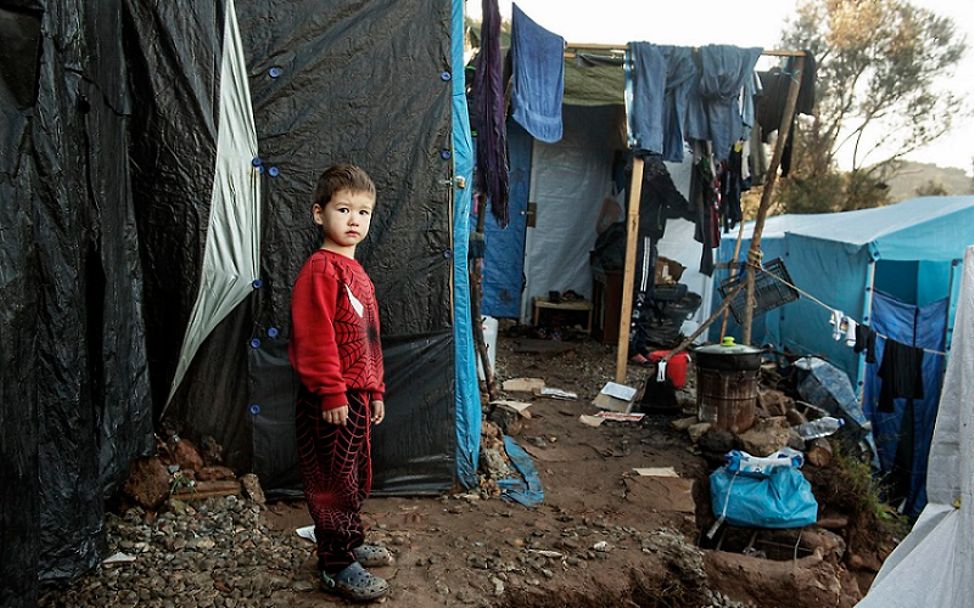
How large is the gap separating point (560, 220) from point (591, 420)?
428 centimetres

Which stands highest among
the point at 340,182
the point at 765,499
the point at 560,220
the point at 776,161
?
the point at 776,161

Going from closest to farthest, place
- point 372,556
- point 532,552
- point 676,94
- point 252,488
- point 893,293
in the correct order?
1. point 372,556
2. point 532,552
3. point 252,488
4. point 676,94
5. point 893,293

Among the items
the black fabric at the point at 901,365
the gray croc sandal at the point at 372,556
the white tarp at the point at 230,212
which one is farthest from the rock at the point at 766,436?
the white tarp at the point at 230,212

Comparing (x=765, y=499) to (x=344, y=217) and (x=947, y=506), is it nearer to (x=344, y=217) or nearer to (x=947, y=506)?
(x=947, y=506)

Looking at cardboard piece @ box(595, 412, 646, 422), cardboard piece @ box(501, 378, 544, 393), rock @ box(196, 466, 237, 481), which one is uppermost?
rock @ box(196, 466, 237, 481)

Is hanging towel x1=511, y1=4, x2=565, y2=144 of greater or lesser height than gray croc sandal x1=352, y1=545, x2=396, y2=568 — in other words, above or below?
above

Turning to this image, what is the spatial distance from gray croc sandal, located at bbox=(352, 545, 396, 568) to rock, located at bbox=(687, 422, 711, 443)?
327 cm

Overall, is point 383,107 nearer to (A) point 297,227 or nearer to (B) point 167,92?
(A) point 297,227

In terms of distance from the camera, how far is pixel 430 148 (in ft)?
12.4

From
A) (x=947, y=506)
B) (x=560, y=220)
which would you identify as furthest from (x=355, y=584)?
(x=560, y=220)

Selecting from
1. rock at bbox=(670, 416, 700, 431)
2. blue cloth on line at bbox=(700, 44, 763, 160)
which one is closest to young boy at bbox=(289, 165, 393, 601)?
rock at bbox=(670, 416, 700, 431)

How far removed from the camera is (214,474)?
362cm

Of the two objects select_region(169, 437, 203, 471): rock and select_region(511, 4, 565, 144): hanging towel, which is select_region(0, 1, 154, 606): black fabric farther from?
select_region(511, 4, 565, 144): hanging towel

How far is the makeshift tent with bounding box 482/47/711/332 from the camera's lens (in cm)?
970
